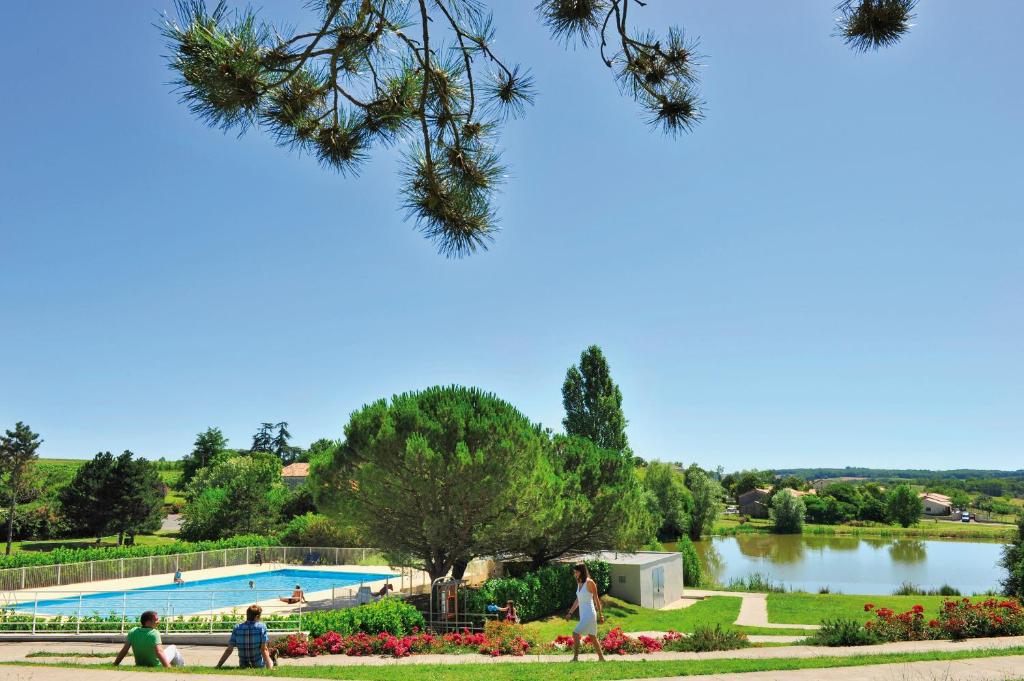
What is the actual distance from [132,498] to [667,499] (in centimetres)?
4147

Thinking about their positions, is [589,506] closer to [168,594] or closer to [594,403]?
[168,594]

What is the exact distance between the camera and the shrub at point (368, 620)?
50.4 feet

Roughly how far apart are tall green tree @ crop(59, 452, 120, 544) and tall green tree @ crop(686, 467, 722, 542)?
47.1 meters

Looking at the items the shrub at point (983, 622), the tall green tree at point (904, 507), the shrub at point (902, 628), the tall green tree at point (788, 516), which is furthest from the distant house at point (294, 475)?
the tall green tree at point (904, 507)

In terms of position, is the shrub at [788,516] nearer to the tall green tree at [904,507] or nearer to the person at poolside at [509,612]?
the tall green tree at [904,507]

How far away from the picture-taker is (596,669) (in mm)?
9406

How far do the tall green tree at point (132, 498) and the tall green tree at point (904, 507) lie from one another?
84.7 m

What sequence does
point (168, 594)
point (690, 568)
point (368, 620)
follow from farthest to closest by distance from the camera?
point (690, 568)
point (168, 594)
point (368, 620)

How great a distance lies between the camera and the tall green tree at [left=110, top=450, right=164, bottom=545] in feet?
144

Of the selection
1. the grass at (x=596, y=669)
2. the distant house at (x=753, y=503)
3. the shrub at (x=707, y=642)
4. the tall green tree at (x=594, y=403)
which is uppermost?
the tall green tree at (x=594, y=403)

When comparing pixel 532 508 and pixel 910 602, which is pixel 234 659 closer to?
pixel 532 508

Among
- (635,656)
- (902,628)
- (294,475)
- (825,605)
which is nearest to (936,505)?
(294,475)

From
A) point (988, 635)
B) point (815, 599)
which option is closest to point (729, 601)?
Result: point (815, 599)

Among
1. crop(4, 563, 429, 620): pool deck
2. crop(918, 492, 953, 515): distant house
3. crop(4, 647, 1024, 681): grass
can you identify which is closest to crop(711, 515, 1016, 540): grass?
crop(918, 492, 953, 515): distant house
